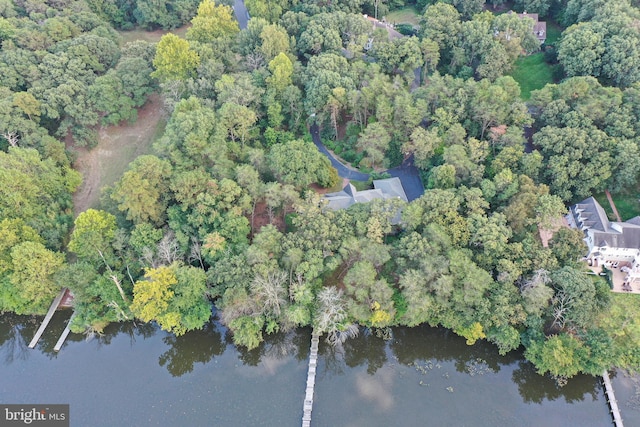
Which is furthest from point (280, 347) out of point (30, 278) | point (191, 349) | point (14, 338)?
point (14, 338)

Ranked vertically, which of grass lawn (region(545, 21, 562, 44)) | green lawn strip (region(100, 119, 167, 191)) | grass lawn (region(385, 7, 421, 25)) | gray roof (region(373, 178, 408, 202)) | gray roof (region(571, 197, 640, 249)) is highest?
grass lawn (region(385, 7, 421, 25))

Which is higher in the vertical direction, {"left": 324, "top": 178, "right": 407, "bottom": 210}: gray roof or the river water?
{"left": 324, "top": 178, "right": 407, "bottom": 210}: gray roof

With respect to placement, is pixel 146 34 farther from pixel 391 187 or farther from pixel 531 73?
pixel 531 73

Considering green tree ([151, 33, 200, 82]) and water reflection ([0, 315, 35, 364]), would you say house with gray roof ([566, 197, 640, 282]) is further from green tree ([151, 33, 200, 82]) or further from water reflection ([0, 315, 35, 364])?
water reflection ([0, 315, 35, 364])

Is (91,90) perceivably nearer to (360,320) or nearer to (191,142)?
(191,142)

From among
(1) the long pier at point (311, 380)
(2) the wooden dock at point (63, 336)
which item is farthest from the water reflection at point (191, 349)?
(2) the wooden dock at point (63, 336)

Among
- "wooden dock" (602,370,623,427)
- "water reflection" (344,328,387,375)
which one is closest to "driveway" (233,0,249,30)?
"water reflection" (344,328,387,375)

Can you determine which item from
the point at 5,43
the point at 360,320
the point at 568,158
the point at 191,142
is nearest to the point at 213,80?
the point at 191,142
